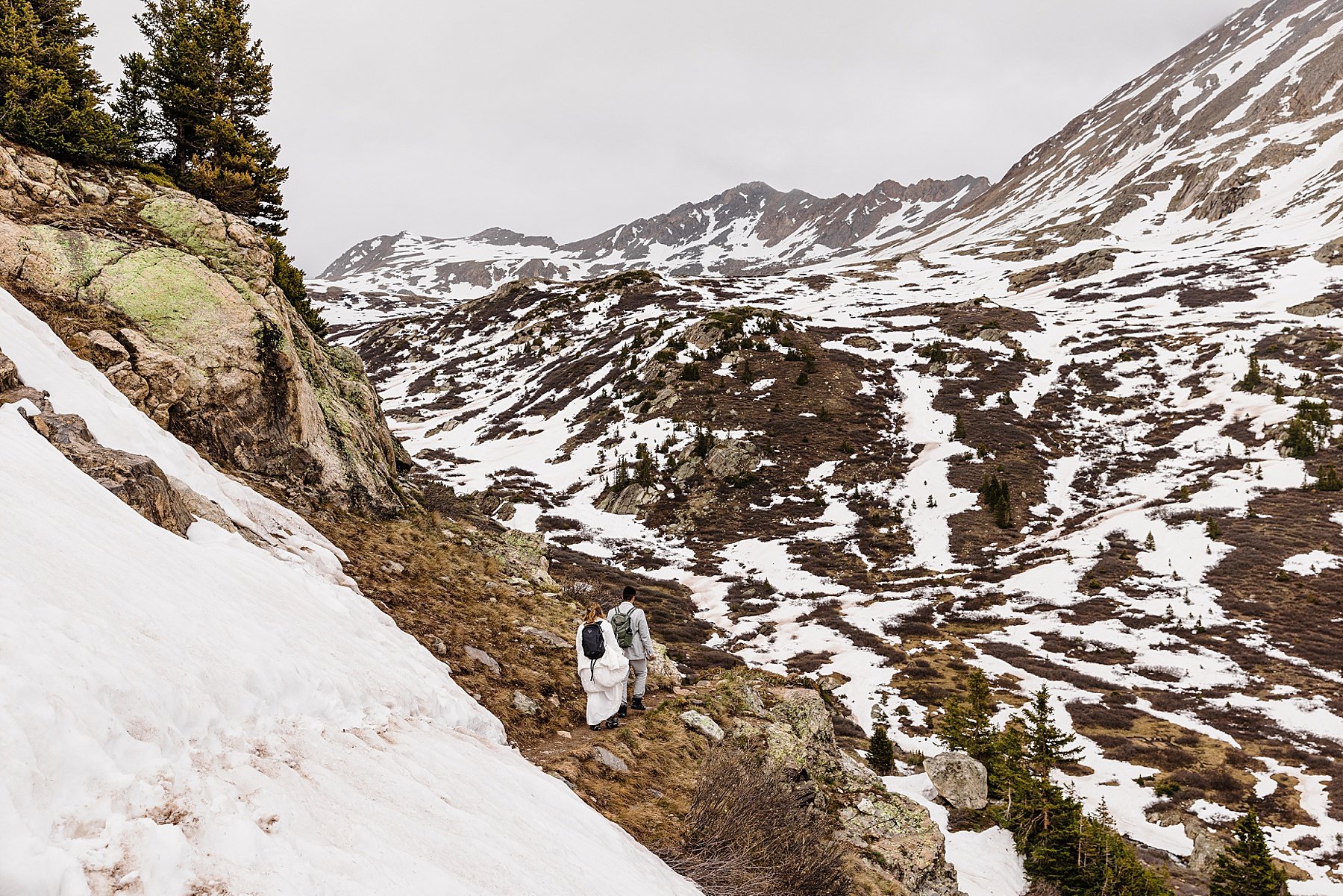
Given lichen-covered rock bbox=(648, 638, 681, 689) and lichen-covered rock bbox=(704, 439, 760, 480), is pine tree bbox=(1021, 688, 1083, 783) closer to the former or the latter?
lichen-covered rock bbox=(648, 638, 681, 689)

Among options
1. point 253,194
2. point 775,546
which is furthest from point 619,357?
point 253,194

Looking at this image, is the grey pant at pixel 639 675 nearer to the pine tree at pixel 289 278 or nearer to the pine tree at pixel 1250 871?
the pine tree at pixel 1250 871

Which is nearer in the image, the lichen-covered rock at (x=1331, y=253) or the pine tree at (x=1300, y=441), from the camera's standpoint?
the pine tree at (x=1300, y=441)

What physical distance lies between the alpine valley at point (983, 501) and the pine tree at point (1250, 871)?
9.62 feet

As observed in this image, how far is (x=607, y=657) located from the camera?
8.92 metres

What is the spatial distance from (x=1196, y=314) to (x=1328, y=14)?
194666 millimetres

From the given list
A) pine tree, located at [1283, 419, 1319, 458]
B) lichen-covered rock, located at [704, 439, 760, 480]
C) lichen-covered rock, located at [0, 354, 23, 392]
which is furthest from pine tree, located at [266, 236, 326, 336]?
pine tree, located at [1283, 419, 1319, 458]

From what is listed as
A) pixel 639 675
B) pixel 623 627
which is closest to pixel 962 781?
pixel 639 675

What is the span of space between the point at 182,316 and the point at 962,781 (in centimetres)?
2042

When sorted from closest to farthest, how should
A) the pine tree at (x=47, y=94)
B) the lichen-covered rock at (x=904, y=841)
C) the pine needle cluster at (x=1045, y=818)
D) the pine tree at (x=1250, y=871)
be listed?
the lichen-covered rock at (x=904, y=841) < the pine tree at (x=1250, y=871) < the pine needle cluster at (x=1045, y=818) < the pine tree at (x=47, y=94)

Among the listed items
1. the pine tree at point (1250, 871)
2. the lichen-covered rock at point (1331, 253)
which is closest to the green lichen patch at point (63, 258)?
the pine tree at point (1250, 871)

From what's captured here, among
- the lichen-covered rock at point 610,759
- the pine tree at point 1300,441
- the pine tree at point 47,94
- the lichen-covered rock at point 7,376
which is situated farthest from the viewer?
the pine tree at point 1300,441

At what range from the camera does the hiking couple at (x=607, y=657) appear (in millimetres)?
8852

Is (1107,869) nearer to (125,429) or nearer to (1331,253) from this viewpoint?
(125,429)
